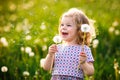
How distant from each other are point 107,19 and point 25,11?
169 centimetres

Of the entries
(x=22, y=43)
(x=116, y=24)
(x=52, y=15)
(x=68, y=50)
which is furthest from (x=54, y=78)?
(x=116, y=24)

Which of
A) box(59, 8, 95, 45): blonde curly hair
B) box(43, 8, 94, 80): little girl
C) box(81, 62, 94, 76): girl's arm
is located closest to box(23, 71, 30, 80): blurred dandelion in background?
box(43, 8, 94, 80): little girl

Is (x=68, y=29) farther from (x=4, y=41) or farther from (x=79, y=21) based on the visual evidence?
(x=4, y=41)

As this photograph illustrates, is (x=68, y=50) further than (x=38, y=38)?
No

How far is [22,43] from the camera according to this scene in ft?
17.5

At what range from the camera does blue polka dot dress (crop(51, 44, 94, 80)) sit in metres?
4.26

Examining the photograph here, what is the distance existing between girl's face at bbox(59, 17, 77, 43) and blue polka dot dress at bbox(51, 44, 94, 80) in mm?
83

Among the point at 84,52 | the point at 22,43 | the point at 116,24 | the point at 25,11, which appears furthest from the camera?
the point at 25,11

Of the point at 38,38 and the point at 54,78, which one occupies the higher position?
the point at 38,38

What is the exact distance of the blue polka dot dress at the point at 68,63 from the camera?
14.0 feet

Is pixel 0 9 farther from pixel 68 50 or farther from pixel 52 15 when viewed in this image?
pixel 68 50

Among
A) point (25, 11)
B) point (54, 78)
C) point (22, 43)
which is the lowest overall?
point (54, 78)

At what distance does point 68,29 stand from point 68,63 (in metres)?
0.26

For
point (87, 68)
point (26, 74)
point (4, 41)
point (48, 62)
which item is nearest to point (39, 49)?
point (4, 41)
